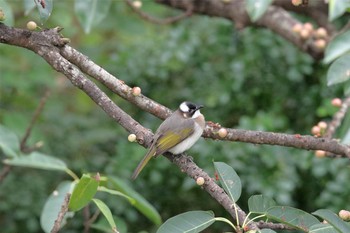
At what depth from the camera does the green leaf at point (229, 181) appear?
229 centimetres

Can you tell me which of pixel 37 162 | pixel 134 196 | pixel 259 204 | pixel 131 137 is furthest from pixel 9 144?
pixel 259 204

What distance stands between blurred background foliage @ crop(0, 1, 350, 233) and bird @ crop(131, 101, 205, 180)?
3.15 ft

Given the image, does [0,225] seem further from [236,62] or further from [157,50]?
[236,62]

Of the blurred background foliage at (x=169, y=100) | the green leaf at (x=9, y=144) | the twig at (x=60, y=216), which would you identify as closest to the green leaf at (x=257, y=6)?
the twig at (x=60, y=216)

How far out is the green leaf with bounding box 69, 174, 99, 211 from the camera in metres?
2.50

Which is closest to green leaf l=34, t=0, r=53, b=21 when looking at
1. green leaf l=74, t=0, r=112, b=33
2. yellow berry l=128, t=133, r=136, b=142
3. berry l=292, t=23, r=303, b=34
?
yellow berry l=128, t=133, r=136, b=142

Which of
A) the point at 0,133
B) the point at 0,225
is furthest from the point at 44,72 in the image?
the point at 0,133

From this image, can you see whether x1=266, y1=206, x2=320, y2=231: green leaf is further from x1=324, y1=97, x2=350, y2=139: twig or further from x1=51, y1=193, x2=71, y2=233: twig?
x1=324, y1=97, x2=350, y2=139: twig

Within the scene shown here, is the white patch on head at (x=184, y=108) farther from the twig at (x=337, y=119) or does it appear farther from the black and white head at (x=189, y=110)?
the twig at (x=337, y=119)

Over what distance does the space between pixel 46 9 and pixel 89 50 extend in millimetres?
2904

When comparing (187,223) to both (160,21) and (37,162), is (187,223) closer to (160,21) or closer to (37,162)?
(37,162)

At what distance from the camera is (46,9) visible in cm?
250

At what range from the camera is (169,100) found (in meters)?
4.98

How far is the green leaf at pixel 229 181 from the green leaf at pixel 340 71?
0.72 metres
